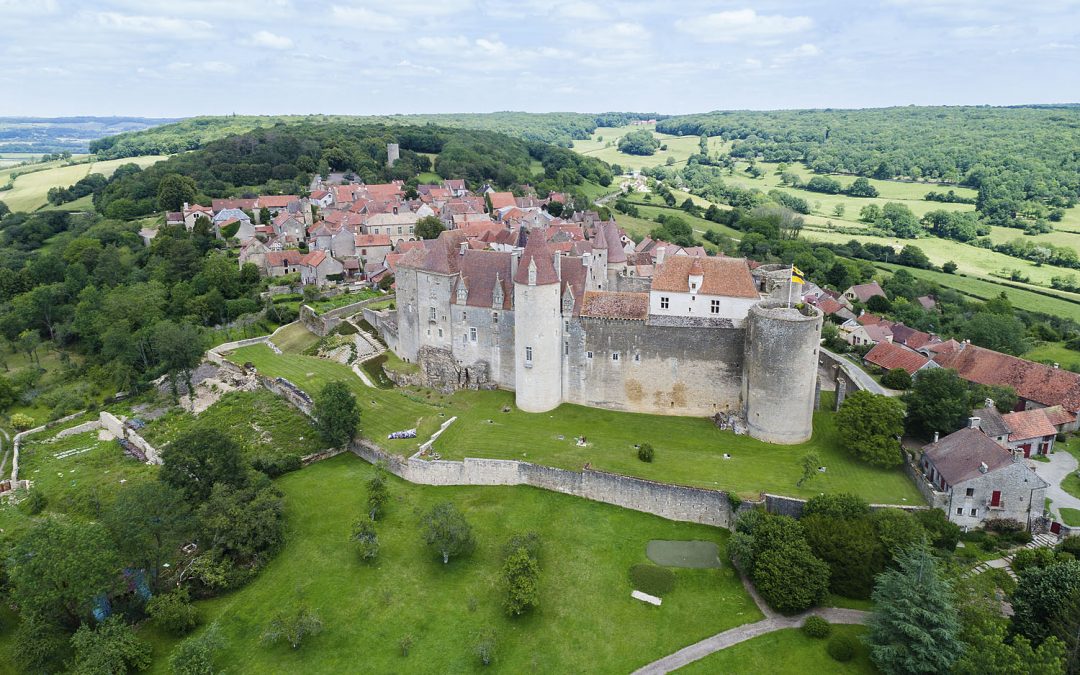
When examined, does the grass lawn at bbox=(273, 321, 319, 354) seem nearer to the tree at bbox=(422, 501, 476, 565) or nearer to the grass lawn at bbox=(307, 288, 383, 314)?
the grass lawn at bbox=(307, 288, 383, 314)

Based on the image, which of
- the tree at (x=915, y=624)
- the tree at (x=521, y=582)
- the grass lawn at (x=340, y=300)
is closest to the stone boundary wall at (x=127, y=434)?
the grass lawn at (x=340, y=300)

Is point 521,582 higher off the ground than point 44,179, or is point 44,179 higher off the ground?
point 44,179

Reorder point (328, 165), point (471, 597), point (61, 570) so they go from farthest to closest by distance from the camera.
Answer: point (328, 165) < point (471, 597) < point (61, 570)

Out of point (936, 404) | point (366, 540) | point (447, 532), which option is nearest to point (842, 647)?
point (447, 532)

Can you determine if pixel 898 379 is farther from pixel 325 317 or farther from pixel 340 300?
pixel 340 300

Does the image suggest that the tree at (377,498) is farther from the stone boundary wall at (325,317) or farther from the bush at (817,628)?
the stone boundary wall at (325,317)

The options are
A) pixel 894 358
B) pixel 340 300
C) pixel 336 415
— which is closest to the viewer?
pixel 336 415
